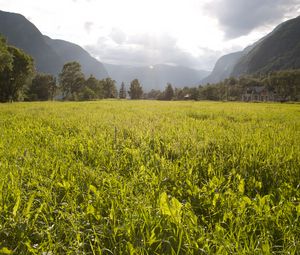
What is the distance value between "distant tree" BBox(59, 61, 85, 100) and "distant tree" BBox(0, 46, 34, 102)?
21873 mm

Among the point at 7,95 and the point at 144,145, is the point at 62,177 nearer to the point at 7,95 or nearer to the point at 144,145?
the point at 144,145

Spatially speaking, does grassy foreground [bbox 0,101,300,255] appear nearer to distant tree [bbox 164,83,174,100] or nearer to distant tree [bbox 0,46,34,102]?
distant tree [bbox 0,46,34,102]

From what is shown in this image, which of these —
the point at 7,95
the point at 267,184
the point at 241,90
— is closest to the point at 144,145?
the point at 267,184

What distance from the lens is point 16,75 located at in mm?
55562

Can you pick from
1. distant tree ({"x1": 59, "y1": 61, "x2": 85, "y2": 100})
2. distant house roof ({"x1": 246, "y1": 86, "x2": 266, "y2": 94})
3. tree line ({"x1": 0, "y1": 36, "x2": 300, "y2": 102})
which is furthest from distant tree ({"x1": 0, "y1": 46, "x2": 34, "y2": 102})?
distant house roof ({"x1": 246, "y1": 86, "x2": 266, "y2": 94})

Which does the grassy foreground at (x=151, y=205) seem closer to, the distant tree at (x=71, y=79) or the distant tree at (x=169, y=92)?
the distant tree at (x=71, y=79)

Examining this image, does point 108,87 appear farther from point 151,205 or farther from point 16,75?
point 151,205

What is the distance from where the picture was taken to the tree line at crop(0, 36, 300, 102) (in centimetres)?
5469

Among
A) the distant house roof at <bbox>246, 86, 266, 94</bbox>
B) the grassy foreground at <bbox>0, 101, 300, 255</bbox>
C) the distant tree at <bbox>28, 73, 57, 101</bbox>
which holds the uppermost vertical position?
the distant house roof at <bbox>246, 86, 266, 94</bbox>

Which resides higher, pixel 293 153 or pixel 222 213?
pixel 293 153

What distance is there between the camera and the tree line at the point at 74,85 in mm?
54688

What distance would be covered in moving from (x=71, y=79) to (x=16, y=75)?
27.2m

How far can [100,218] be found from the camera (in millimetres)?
1993

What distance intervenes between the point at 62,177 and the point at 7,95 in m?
68.2
